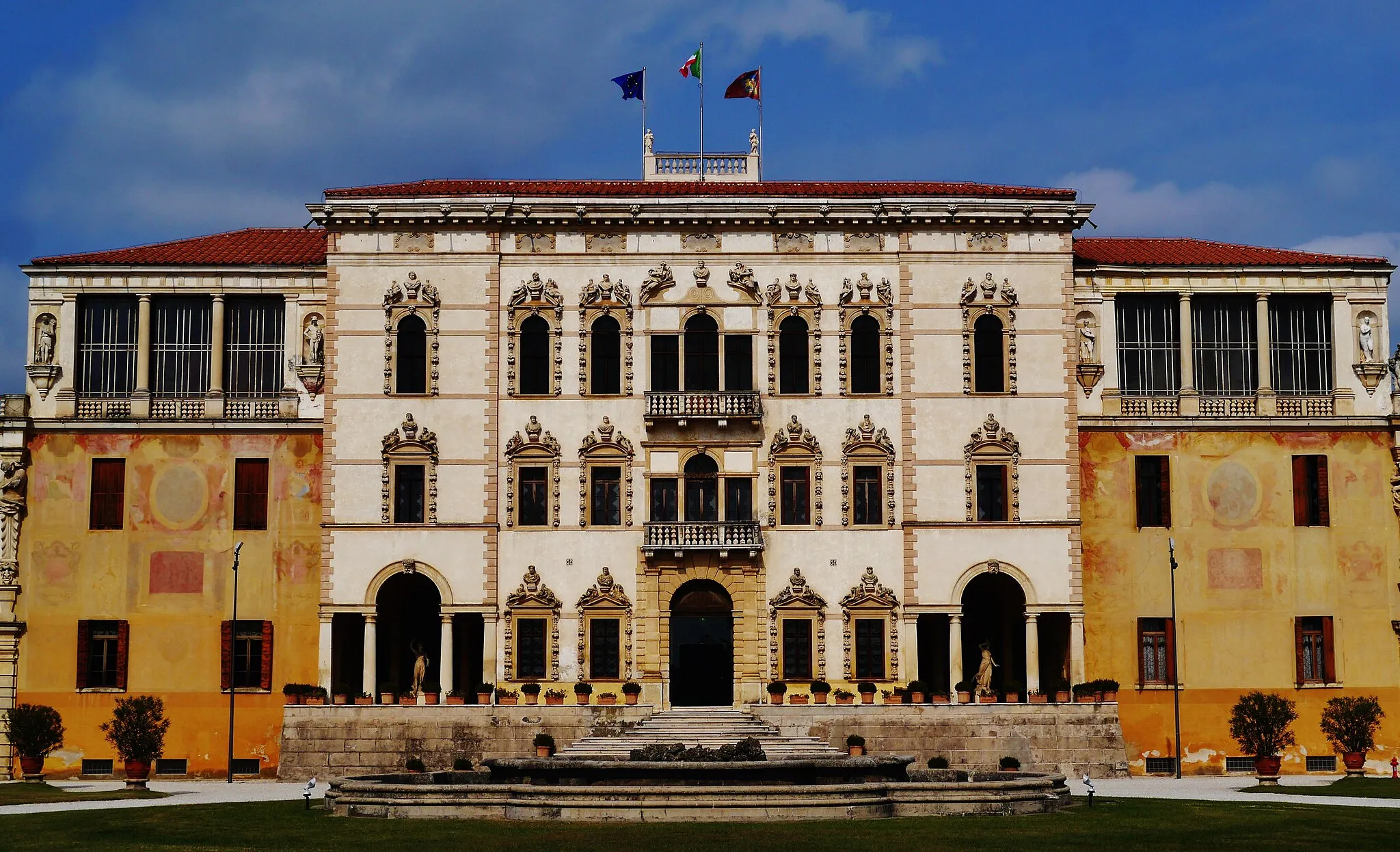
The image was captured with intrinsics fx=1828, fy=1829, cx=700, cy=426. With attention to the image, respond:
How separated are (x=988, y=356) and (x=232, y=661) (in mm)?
24989

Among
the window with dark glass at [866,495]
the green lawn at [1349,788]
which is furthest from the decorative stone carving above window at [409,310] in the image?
the green lawn at [1349,788]

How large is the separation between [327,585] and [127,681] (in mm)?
6868

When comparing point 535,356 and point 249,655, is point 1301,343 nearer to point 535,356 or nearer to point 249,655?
point 535,356

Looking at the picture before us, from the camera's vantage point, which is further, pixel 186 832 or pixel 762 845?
pixel 186 832

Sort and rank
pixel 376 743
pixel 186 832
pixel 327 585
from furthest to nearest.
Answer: pixel 327 585 → pixel 376 743 → pixel 186 832

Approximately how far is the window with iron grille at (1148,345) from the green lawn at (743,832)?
22197mm

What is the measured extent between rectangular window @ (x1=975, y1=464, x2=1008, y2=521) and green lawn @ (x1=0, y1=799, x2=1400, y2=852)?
18.6 m

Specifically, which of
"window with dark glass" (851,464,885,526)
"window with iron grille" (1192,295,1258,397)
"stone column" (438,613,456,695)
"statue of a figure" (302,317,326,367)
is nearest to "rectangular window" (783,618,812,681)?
"window with dark glass" (851,464,885,526)

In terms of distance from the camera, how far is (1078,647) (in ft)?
184

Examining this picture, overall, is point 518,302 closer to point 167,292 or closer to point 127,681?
point 167,292

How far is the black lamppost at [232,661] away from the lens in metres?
53.6

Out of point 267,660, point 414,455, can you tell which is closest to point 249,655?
point 267,660

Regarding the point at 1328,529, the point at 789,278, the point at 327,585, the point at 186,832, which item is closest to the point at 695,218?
the point at 789,278

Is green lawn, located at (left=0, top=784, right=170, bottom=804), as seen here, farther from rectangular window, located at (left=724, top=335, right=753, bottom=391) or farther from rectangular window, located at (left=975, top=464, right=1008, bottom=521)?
rectangular window, located at (left=975, top=464, right=1008, bottom=521)
